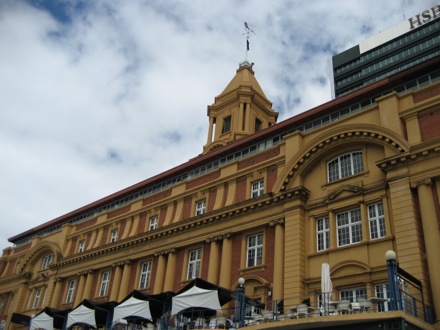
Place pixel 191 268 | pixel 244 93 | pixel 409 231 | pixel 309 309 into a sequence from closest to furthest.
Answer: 1. pixel 309 309
2. pixel 409 231
3. pixel 191 268
4. pixel 244 93

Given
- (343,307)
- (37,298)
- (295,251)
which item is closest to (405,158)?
(295,251)

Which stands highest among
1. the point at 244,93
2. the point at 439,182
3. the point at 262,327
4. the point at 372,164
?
the point at 244,93

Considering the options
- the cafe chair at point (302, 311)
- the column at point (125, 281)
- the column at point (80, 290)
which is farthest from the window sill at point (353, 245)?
Result: the column at point (80, 290)

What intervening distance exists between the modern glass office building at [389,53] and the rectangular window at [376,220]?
7266cm

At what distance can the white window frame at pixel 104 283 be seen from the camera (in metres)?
37.9

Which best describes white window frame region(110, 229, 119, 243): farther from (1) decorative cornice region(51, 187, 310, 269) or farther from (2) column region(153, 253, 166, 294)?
(2) column region(153, 253, 166, 294)

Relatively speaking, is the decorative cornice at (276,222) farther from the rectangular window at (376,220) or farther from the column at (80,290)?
the column at (80,290)

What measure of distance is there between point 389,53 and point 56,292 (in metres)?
81.4

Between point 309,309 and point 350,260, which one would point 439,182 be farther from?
point 309,309

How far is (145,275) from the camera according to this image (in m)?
35.2

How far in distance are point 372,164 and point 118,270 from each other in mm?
21465

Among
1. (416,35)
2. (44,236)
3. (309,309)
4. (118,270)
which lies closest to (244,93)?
(118,270)

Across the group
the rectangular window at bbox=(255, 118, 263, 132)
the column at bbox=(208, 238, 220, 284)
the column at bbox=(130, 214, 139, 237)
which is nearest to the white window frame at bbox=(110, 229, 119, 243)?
the column at bbox=(130, 214, 139, 237)

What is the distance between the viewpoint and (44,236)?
1959 inches
